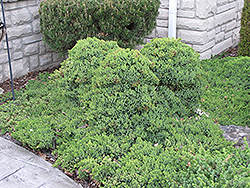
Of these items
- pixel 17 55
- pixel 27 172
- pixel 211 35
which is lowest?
pixel 27 172

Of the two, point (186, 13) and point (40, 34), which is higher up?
point (186, 13)

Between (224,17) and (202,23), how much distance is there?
1.08m

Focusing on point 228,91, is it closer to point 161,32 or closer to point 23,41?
point 161,32

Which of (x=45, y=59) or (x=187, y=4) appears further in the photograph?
(x=45, y=59)

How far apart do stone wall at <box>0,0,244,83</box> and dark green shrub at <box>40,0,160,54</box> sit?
466 millimetres

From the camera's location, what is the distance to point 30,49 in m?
5.06

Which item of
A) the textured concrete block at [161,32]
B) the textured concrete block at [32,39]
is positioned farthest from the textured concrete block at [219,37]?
the textured concrete block at [32,39]

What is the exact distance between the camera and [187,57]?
3201 mm

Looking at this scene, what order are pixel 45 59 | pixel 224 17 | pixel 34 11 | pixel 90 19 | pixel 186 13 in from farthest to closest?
pixel 224 17, pixel 45 59, pixel 186 13, pixel 34 11, pixel 90 19

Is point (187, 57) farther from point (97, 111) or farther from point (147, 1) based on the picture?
point (147, 1)

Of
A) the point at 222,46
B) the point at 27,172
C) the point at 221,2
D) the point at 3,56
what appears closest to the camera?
the point at 27,172

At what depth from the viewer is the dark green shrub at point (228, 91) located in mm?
3564

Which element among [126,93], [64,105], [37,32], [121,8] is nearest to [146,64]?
[126,93]

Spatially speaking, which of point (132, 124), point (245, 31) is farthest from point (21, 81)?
point (245, 31)
